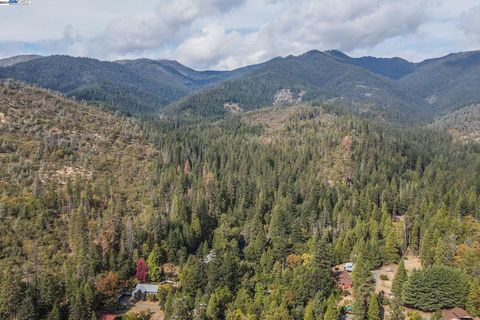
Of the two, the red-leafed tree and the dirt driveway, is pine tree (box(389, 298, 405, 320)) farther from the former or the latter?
the red-leafed tree

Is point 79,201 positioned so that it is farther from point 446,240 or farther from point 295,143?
point 295,143

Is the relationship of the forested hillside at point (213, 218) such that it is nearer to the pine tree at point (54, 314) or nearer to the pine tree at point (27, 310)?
the pine tree at point (54, 314)

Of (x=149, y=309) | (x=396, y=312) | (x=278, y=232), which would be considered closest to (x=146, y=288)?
(x=149, y=309)

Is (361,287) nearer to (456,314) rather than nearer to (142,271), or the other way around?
(456,314)

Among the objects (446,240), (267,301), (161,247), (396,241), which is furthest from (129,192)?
(446,240)

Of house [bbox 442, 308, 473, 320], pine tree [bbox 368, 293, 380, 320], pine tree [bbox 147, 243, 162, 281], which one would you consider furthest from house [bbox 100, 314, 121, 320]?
house [bbox 442, 308, 473, 320]

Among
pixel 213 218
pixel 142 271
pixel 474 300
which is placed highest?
pixel 213 218
